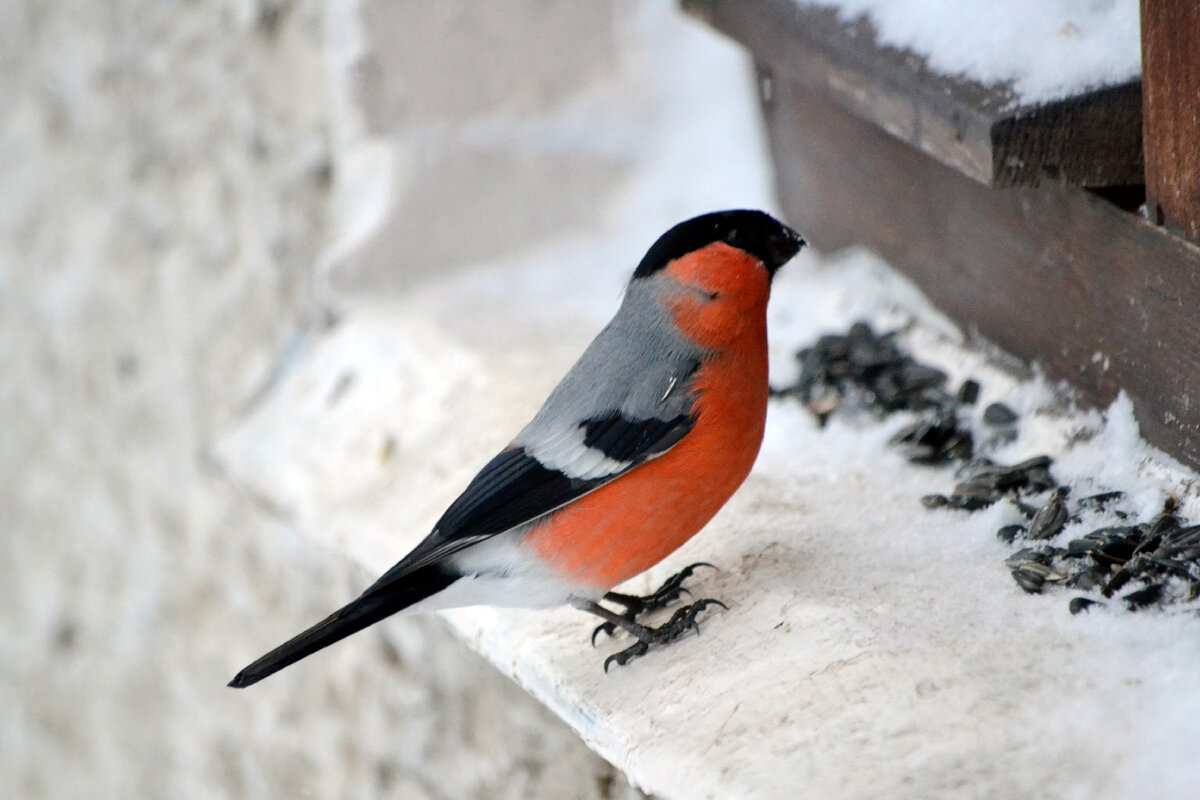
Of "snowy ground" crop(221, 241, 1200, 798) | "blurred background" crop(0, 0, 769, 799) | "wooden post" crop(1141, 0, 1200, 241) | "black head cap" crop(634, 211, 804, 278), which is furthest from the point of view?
"blurred background" crop(0, 0, 769, 799)

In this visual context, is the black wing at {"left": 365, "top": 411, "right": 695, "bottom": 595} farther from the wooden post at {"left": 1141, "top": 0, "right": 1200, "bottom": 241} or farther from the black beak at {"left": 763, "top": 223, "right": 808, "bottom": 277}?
the wooden post at {"left": 1141, "top": 0, "right": 1200, "bottom": 241}

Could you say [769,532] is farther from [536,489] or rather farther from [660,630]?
[536,489]

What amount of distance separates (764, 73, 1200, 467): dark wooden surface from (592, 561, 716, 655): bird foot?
623 mm

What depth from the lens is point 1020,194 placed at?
1985mm

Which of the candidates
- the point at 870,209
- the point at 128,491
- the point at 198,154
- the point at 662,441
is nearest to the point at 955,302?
the point at 870,209

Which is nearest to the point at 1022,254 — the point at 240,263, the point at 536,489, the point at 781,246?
the point at 781,246

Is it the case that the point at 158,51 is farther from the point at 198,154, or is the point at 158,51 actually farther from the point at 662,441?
the point at 662,441

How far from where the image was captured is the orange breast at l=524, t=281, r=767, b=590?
168 centimetres

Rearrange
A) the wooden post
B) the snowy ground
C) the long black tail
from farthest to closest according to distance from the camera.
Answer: the long black tail → the wooden post → the snowy ground

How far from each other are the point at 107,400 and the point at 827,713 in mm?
2441

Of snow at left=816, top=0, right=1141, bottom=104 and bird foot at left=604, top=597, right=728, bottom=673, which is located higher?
snow at left=816, top=0, right=1141, bottom=104

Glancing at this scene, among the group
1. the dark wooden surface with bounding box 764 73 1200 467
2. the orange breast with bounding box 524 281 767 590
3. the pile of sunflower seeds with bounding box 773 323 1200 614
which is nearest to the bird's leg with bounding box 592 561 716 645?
the orange breast with bounding box 524 281 767 590

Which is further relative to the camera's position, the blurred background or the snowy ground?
the blurred background

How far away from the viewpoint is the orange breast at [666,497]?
1676mm
